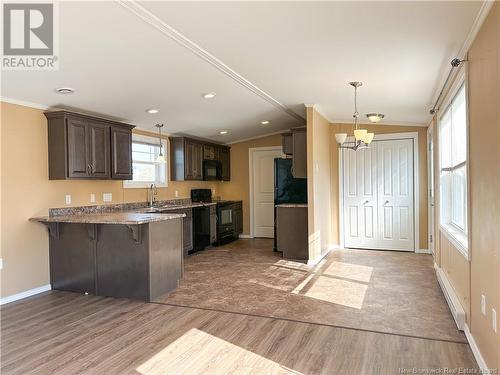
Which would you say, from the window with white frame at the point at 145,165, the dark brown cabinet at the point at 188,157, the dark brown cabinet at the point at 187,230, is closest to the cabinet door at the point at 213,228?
the dark brown cabinet at the point at 187,230

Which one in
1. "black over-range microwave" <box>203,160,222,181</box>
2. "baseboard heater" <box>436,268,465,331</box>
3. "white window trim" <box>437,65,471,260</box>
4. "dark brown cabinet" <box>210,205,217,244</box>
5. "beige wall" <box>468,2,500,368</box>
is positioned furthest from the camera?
"black over-range microwave" <box>203,160,222,181</box>

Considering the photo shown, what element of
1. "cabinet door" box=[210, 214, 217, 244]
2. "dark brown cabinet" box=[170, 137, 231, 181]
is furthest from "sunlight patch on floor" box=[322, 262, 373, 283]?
"dark brown cabinet" box=[170, 137, 231, 181]

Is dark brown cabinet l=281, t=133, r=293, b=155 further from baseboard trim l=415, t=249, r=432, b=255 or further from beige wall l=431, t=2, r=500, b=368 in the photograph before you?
beige wall l=431, t=2, r=500, b=368

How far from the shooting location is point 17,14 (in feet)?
7.84

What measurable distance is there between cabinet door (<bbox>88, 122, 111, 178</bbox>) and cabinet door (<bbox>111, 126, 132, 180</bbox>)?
0.09 meters

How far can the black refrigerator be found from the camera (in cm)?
630

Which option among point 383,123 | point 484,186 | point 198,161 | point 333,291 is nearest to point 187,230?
point 198,161

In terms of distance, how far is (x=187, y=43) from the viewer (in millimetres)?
2965

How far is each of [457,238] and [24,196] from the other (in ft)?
14.8

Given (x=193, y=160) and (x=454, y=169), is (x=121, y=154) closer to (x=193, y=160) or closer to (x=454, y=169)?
(x=193, y=160)

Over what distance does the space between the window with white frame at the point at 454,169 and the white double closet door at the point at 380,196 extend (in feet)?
6.20

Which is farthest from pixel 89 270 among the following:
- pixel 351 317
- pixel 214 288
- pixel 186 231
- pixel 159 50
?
pixel 351 317

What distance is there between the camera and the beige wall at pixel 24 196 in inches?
150

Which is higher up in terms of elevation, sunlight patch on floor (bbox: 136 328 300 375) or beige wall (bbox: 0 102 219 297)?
beige wall (bbox: 0 102 219 297)
